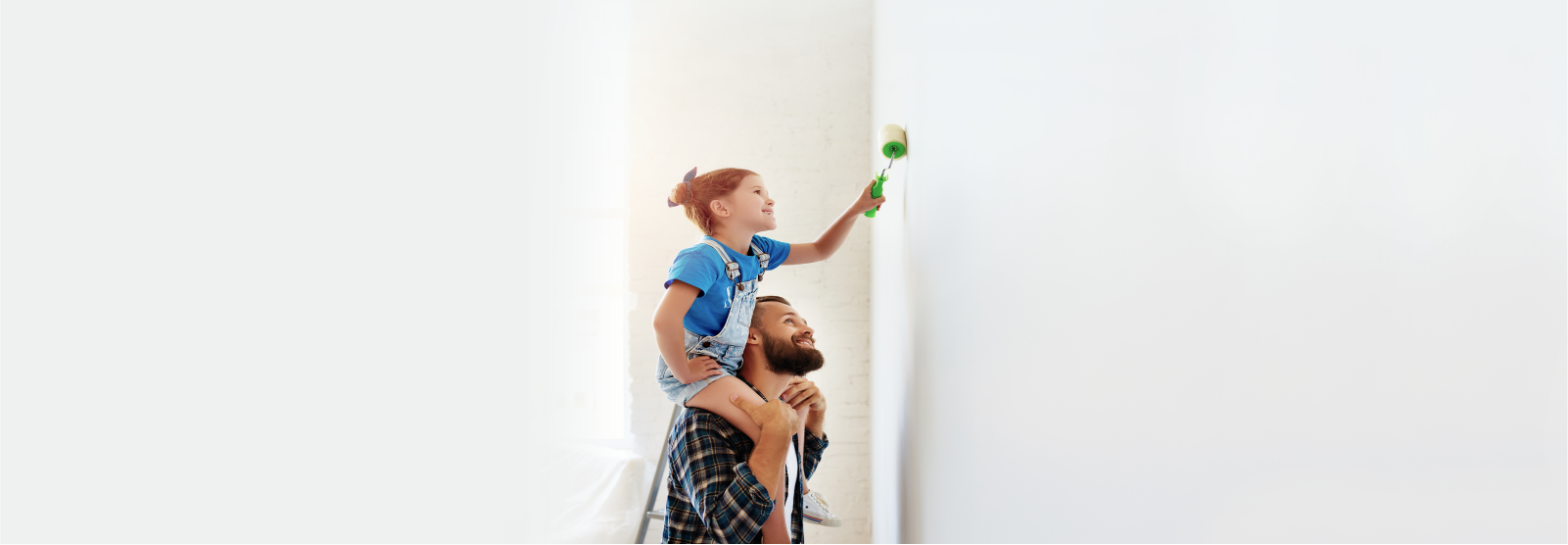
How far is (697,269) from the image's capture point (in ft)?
4.51

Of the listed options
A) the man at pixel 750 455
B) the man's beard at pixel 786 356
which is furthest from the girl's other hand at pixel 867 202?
the man's beard at pixel 786 356

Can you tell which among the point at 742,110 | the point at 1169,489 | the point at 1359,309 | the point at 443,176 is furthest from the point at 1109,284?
the point at 742,110

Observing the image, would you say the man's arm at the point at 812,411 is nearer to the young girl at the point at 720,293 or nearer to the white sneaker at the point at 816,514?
the white sneaker at the point at 816,514

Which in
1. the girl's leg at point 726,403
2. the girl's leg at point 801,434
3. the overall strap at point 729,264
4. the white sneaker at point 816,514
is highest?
the overall strap at point 729,264

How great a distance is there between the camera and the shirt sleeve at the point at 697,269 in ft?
4.46

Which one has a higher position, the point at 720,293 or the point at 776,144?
the point at 776,144

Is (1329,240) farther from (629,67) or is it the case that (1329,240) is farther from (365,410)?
(629,67)

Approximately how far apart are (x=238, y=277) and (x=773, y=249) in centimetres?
156

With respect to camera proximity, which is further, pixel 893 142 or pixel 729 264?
pixel 893 142

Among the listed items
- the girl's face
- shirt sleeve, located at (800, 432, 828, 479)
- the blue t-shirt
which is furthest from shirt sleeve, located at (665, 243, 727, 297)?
shirt sleeve, located at (800, 432, 828, 479)

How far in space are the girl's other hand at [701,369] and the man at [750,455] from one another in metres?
0.07

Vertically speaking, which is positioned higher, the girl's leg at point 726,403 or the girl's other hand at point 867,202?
the girl's other hand at point 867,202

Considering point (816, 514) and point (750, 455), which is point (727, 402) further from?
point (816, 514)

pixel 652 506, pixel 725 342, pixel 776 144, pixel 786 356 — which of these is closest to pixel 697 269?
pixel 725 342
